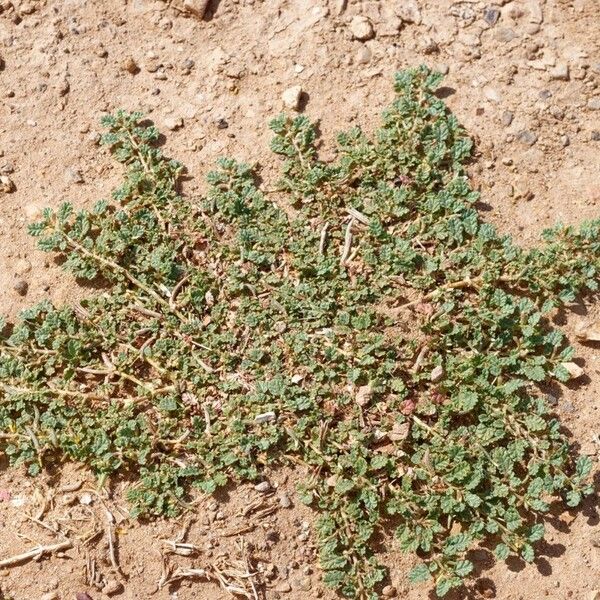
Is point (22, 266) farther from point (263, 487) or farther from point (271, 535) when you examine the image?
point (271, 535)

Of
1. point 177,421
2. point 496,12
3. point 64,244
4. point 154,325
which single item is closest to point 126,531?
point 177,421

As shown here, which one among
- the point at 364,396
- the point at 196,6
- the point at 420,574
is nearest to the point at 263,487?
the point at 364,396

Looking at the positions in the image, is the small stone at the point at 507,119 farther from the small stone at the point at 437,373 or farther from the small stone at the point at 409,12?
the small stone at the point at 437,373

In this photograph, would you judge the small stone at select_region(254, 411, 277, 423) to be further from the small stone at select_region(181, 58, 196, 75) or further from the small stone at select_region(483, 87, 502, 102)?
the small stone at select_region(483, 87, 502, 102)

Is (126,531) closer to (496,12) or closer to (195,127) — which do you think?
(195,127)


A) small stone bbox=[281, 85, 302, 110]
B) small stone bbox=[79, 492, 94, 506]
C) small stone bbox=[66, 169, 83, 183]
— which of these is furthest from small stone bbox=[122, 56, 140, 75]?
small stone bbox=[79, 492, 94, 506]

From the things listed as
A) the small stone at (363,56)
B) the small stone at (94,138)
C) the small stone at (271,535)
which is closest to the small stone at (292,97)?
the small stone at (363,56)
